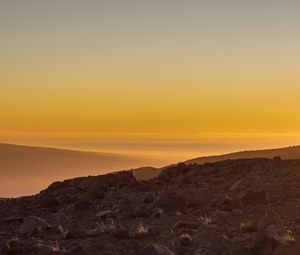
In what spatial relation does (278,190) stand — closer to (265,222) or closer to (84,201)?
(265,222)

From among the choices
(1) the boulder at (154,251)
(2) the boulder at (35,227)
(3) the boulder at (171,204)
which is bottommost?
(1) the boulder at (154,251)

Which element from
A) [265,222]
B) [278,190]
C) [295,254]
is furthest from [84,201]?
[295,254]

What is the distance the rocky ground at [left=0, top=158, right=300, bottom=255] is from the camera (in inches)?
527

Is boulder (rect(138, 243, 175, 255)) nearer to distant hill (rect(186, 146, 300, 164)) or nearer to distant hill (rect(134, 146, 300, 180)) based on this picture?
distant hill (rect(134, 146, 300, 180))

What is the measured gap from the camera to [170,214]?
17.9 meters

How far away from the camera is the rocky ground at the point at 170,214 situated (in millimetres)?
13375

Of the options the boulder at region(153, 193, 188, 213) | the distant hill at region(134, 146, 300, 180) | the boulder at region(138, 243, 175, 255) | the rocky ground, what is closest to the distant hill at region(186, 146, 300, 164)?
the distant hill at region(134, 146, 300, 180)

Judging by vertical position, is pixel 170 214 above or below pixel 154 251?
above

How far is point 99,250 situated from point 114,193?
10122 millimetres

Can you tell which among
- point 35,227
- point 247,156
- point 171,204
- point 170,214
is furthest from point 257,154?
Answer: point 35,227

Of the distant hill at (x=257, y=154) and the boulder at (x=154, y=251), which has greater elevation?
the distant hill at (x=257, y=154)

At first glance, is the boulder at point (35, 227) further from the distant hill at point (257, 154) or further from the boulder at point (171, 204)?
the distant hill at point (257, 154)

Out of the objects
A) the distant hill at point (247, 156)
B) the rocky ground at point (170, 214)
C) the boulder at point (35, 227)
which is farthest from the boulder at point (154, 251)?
the distant hill at point (247, 156)

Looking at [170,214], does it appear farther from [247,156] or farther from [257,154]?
[257,154]
